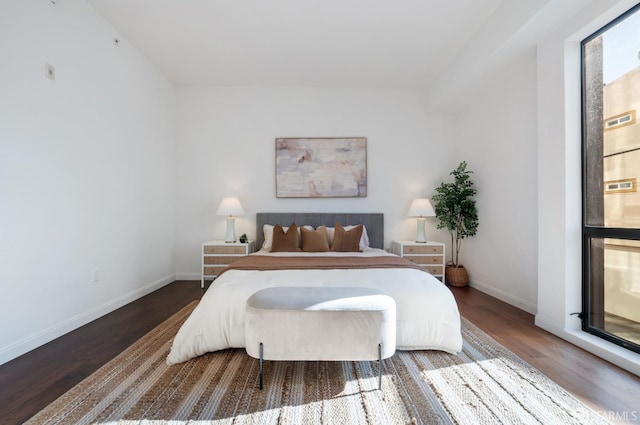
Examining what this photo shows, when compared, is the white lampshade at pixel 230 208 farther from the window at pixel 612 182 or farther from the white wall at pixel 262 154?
the window at pixel 612 182

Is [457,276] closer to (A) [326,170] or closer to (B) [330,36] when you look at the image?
(A) [326,170]

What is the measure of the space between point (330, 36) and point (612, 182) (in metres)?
2.91

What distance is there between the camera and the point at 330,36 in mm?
3312

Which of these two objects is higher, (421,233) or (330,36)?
(330,36)

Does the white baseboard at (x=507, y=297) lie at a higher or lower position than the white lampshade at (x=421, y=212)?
lower

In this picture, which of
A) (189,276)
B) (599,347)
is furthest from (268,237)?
(599,347)

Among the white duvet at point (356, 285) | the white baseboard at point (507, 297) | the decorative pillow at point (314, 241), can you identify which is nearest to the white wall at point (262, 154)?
the decorative pillow at point (314, 241)

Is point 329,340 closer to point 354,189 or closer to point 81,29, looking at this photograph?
point 354,189

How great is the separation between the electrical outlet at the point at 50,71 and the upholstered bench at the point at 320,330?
8.42 feet

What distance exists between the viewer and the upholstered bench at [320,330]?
1.66m

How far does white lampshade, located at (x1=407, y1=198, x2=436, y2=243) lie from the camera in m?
4.29

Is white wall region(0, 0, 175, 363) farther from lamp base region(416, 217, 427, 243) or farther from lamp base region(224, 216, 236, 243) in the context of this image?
lamp base region(416, 217, 427, 243)

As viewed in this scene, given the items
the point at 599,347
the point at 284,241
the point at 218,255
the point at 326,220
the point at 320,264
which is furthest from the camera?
the point at 326,220

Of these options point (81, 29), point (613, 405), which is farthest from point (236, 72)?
point (613, 405)
